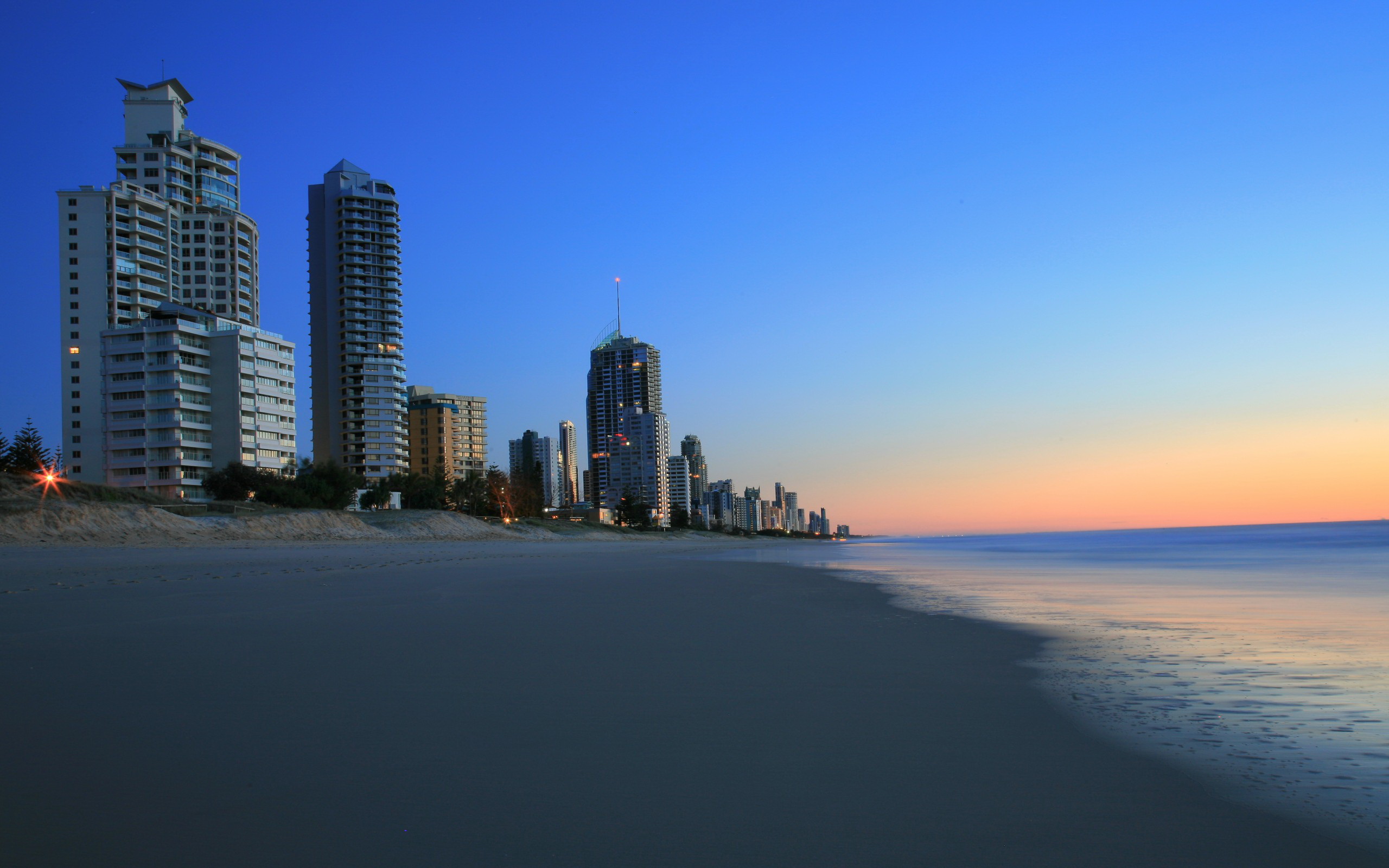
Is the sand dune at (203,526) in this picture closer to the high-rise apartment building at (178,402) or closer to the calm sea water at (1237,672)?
the calm sea water at (1237,672)

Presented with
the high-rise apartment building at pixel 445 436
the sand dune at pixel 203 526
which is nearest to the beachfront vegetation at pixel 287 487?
the sand dune at pixel 203 526

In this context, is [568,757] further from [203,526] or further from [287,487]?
[287,487]

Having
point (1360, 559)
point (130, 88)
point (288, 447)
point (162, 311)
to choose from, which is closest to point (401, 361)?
point (288, 447)

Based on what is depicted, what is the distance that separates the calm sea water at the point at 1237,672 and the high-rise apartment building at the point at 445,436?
14244cm

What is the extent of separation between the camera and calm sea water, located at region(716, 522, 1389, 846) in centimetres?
346

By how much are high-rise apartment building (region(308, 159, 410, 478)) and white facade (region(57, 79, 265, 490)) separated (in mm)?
12633

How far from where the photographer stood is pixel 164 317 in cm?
8925

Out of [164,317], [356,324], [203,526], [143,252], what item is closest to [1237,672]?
[203,526]

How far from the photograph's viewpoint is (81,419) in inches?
3809

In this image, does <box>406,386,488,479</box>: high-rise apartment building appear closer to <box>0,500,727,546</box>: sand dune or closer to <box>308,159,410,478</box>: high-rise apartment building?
<box>308,159,410,478</box>: high-rise apartment building

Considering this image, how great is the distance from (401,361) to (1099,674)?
124 m

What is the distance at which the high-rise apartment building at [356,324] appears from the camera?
380 feet

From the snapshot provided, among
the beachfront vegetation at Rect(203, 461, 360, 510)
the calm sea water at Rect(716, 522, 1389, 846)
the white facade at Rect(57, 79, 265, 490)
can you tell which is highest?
the white facade at Rect(57, 79, 265, 490)

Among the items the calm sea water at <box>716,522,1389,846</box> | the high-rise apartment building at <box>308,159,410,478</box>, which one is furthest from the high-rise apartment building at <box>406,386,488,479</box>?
the calm sea water at <box>716,522,1389,846</box>
